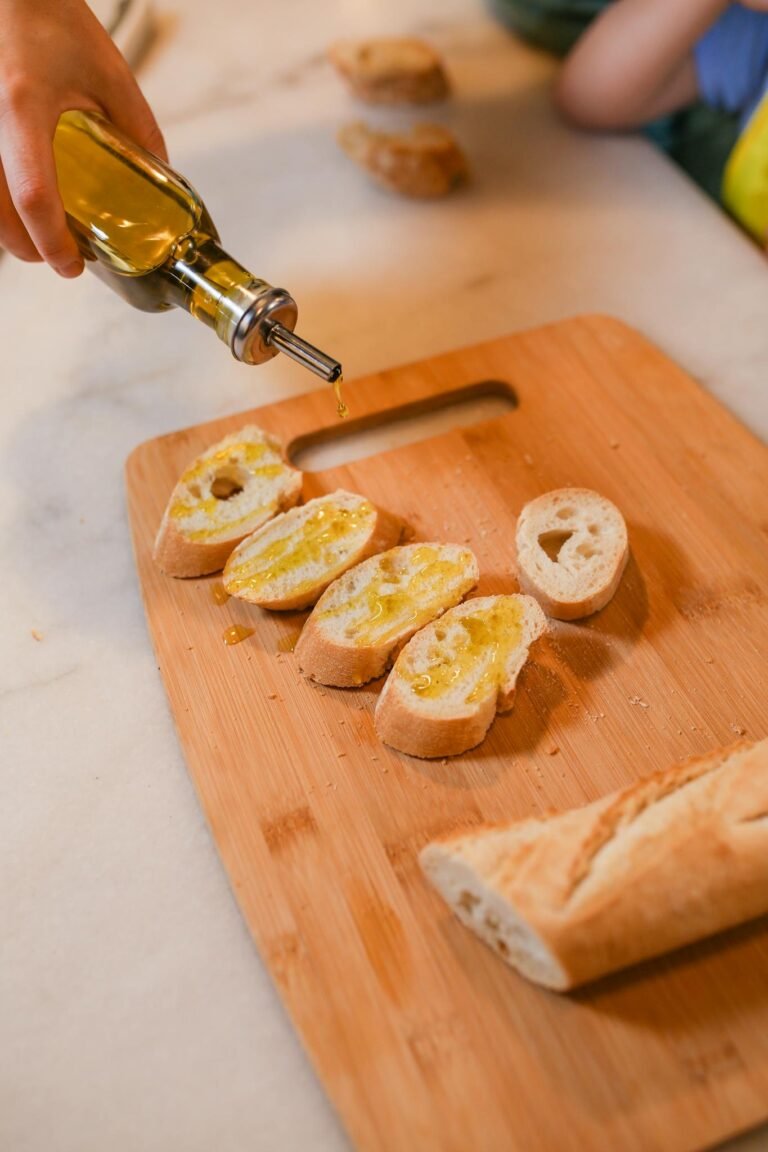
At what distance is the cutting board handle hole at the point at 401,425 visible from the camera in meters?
2.31

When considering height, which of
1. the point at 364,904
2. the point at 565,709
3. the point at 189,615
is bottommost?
the point at 189,615

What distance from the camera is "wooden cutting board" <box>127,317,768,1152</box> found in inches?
55.3

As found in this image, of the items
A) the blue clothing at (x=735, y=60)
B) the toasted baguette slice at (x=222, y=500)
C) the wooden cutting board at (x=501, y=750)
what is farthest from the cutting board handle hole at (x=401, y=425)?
the blue clothing at (x=735, y=60)

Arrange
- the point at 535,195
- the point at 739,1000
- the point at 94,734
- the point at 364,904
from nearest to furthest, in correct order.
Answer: the point at 739,1000 < the point at 364,904 < the point at 94,734 < the point at 535,195

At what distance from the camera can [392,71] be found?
3.15 meters

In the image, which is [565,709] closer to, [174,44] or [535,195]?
[535,195]

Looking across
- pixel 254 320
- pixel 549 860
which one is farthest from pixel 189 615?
pixel 549 860

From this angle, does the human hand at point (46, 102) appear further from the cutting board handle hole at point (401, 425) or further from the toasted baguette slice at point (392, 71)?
the toasted baguette slice at point (392, 71)

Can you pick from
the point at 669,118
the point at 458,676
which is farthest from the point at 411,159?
the point at 458,676

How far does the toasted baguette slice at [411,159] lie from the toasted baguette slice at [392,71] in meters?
0.27

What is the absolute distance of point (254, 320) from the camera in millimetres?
1763

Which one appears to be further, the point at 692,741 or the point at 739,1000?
the point at 692,741

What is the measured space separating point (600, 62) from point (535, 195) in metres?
0.46

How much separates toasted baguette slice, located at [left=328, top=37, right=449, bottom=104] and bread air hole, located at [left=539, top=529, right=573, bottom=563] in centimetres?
189
